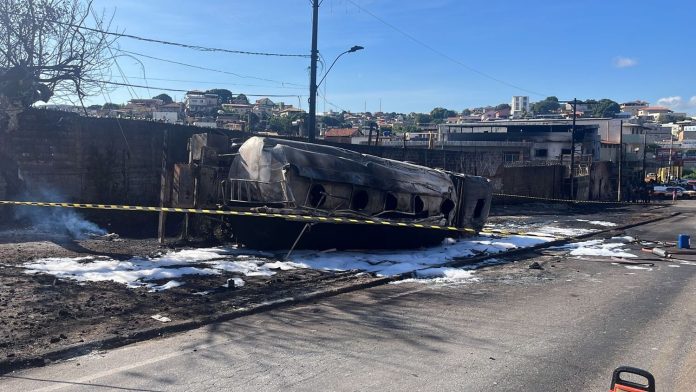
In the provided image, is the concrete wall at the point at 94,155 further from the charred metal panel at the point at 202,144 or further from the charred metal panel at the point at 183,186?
the charred metal panel at the point at 183,186

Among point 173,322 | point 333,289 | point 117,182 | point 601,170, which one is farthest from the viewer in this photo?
point 601,170

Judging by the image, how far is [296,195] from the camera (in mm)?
11188

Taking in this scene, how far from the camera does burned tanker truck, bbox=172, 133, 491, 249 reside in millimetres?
11273

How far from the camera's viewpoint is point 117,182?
14320mm

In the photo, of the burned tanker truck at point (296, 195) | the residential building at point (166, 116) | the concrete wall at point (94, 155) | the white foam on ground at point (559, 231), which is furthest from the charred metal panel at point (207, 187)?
the white foam on ground at point (559, 231)

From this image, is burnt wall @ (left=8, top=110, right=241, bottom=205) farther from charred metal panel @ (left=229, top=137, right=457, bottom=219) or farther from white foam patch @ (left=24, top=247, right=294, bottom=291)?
white foam patch @ (left=24, top=247, right=294, bottom=291)

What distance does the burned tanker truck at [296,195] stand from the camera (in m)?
11.3

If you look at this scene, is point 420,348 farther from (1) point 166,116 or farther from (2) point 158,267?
(1) point 166,116

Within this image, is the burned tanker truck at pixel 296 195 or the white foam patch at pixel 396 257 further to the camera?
the burned tanker truck at pixel 296 195

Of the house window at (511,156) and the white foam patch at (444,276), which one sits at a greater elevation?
the house window at (511,156)

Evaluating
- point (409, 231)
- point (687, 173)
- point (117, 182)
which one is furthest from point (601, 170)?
point (687, 173)

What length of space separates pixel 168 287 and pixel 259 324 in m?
2.08

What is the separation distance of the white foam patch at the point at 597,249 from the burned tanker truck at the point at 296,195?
387 centimetres

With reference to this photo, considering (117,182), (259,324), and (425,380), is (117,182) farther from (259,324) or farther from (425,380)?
(425,380)
